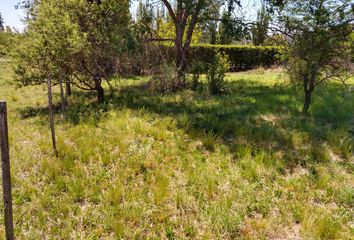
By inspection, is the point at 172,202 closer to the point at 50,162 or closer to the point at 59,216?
the point at 59,216

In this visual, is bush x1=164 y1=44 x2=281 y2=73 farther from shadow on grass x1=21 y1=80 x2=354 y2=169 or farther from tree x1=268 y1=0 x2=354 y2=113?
tree x1=268 y1=0 x2=354 y2=113

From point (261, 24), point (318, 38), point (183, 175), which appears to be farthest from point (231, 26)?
point (183, 175)

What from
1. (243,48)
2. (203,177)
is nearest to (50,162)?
(203,177)

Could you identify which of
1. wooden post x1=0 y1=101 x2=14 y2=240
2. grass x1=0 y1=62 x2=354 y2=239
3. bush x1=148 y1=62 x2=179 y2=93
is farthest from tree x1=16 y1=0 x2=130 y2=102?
wooden post x1=0 y1=101 x2=14 y2=240

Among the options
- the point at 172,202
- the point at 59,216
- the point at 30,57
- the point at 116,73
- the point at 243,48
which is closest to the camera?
the point at 59,216

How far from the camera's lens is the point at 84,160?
3.53 meters

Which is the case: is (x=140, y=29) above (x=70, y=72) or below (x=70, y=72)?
above

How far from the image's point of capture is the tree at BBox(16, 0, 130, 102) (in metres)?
5.55

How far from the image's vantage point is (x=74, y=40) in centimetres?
542

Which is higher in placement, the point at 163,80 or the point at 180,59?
the point at 180,59

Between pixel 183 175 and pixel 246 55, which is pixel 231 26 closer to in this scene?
pixel 183 175

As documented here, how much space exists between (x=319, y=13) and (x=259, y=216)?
168 inches

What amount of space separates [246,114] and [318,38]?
2012mm

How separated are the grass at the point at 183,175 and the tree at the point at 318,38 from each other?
1.03 metres
